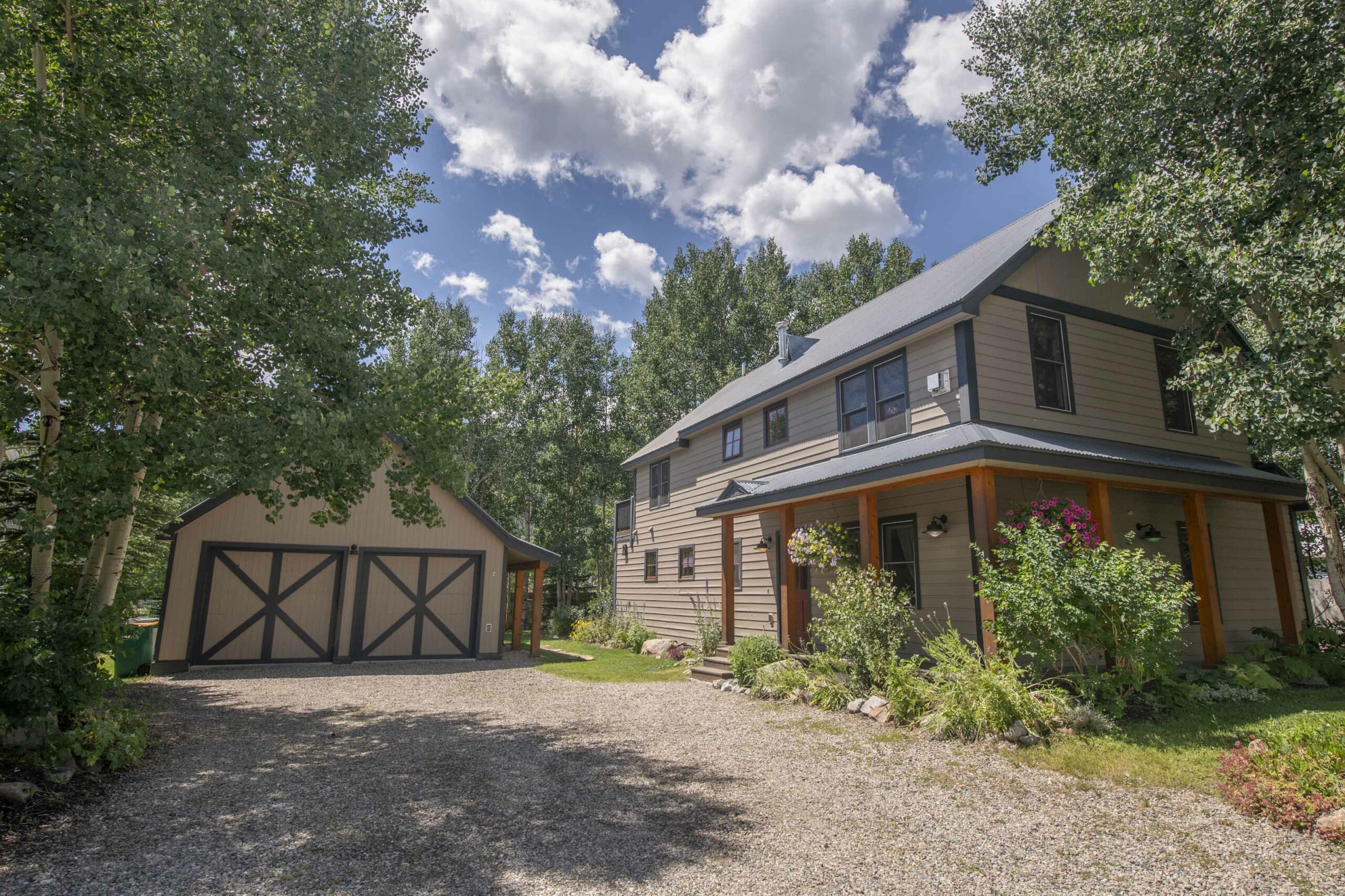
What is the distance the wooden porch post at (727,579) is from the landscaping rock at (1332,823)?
30.7ft

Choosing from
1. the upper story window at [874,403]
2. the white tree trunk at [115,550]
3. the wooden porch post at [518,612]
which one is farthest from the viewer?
the wooden porch post at [518,612]

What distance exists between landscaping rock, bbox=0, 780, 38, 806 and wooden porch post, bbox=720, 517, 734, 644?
1013 cm

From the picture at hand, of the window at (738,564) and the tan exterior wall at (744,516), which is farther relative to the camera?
the window at (738,564)

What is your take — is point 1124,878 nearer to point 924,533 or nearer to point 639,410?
point 924,533

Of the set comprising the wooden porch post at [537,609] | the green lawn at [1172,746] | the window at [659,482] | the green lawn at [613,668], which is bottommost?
the green lawn at [613,668]

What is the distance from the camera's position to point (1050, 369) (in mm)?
10648

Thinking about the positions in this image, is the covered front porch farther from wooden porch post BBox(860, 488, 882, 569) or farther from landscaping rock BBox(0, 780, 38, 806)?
landscaping rock BBox(0, 780, 38, 806)

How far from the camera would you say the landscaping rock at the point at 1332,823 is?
4375 millimetres

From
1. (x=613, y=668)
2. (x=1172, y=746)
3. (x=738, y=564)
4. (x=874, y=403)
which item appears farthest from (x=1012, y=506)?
(x=613, y=668)

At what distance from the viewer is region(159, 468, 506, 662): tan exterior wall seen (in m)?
13.1

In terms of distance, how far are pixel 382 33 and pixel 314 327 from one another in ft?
13.5

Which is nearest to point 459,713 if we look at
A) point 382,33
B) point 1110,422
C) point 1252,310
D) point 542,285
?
point 382,33

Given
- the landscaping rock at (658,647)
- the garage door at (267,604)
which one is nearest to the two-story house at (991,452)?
the landscaping rock at (658,647)

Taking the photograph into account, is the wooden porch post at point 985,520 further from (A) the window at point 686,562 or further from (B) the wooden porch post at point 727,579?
(A) the window at point 686,562
